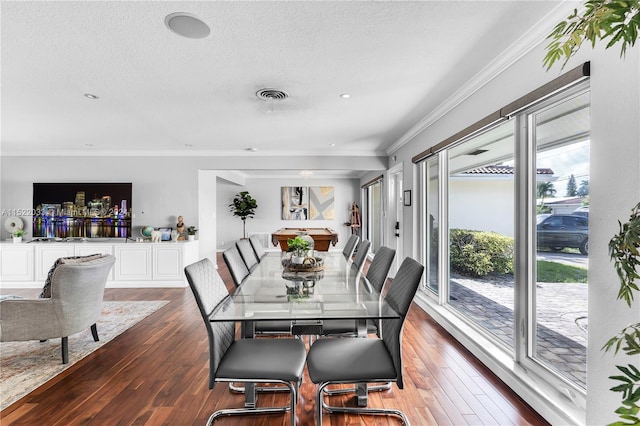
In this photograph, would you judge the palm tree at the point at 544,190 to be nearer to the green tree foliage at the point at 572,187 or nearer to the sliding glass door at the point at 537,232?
the sliding glass door at the point at 537,232

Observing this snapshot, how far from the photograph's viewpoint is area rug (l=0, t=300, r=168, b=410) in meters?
2.33

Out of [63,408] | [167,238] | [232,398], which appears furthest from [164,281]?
[232,398]

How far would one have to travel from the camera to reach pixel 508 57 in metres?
2.21

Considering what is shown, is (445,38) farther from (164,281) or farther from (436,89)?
(164,281)

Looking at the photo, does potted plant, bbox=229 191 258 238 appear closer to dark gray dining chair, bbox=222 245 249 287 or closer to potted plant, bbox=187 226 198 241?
potted plant, bbox=187 226 198 241

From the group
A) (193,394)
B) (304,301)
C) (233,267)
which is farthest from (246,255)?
(304,301)

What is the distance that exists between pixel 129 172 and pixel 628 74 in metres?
6.35

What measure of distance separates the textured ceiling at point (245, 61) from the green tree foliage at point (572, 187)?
3.11 ft

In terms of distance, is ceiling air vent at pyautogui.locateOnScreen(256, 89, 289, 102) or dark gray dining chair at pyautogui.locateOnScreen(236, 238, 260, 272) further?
dark gray dining chair at pyautogui.locateOnScreen(236, 238, 260, 272)

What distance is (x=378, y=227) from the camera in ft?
25.8

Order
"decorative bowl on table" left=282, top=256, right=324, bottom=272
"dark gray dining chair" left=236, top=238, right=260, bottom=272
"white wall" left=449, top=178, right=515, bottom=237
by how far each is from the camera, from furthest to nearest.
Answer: "dark gray dining chair" left=236, top=238, right=260, bottom=272, "decorative bowl on table" left=282, top=256, right=324, bottom=272, "white wall" left=449, top=178, right=515, bottom=237

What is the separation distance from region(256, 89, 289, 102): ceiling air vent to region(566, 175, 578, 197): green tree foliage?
227 centimetres

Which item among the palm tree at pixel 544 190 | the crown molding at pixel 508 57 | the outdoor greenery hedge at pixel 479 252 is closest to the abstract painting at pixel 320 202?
the crown molding at pixel 508 57

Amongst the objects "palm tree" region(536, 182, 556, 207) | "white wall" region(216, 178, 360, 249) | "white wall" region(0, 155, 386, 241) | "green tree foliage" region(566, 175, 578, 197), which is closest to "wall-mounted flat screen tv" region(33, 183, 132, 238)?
"white wall" region(0, 155, 386, 241)
